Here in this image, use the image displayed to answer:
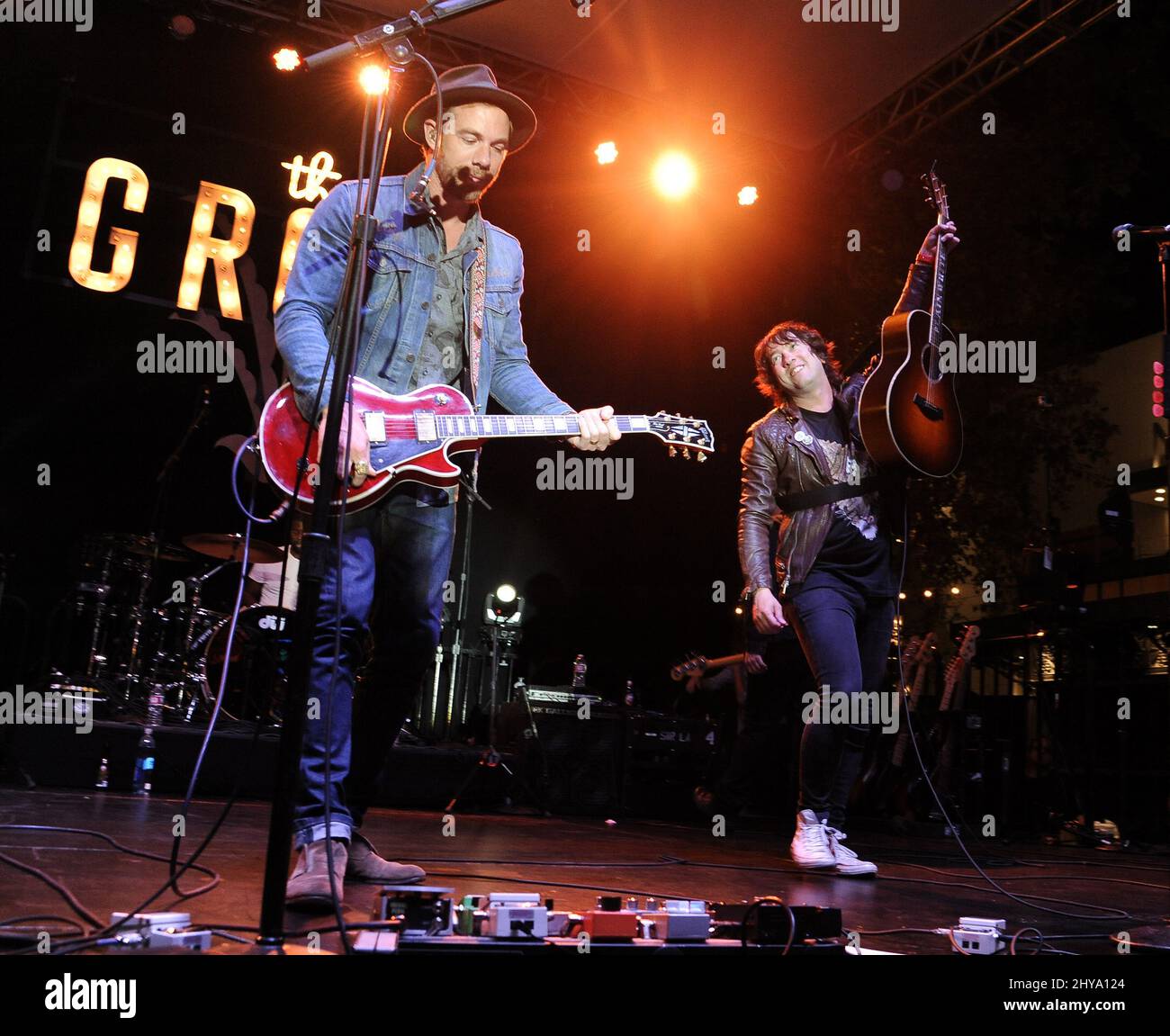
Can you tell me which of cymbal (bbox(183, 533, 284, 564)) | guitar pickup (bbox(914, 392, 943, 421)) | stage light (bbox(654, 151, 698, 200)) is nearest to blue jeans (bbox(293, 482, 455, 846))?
guitar pickup (bbox(914, 392, 943, 421))

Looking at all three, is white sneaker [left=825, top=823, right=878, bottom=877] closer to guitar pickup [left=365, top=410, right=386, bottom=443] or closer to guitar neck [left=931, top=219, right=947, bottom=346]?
guitar neck [left=931, top=219, right=947, bottom=346]

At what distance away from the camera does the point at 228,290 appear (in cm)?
796

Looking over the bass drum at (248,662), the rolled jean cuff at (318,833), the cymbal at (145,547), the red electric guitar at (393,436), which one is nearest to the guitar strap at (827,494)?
the red electric guitar at (393,436)

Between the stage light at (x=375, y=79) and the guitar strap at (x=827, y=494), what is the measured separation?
8.31ft

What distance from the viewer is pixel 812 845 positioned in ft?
13.1

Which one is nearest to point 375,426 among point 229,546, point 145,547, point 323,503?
point 323,503

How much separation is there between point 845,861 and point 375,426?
245cm

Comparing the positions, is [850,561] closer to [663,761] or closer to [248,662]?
[663,761]

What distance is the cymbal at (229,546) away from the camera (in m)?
7.43

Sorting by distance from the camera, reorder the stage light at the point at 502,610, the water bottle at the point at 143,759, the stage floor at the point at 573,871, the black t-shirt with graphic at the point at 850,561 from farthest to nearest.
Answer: the stage light at the point at 502,610, the water bottle at the point at 143,759, the black t-shirt with graphic at the point at 850,561, the stage floor at the point at 573,871

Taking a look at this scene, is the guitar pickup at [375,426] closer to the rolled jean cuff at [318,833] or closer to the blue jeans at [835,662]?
the rolled jean cuff at [318,833]

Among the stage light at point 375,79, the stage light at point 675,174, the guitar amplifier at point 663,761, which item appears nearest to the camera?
the stage light at point 375,79
